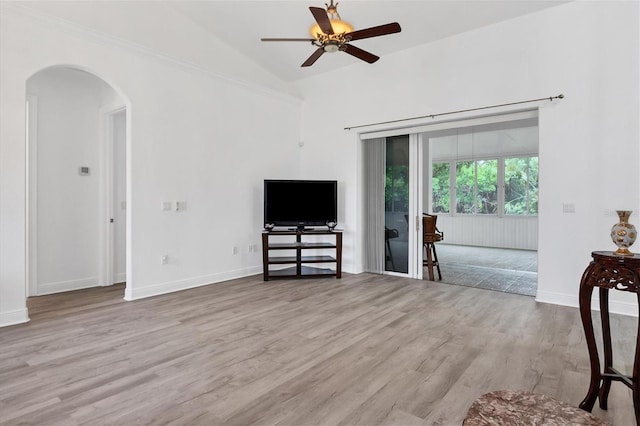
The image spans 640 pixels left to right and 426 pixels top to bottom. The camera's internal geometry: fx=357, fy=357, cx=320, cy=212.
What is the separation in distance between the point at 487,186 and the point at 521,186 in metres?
0.84

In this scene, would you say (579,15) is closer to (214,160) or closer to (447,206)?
(214,160)

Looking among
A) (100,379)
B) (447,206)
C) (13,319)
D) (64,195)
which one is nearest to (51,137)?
(64,195)

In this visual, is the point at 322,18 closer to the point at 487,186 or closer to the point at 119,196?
the point at 119,196

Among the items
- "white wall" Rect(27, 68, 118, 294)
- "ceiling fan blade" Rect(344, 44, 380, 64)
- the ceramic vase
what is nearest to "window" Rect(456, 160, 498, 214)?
"ceiling fan blade" Rect(344, 44, 380, 64)

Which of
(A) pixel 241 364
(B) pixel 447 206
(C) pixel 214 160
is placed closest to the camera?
(A) pixel 241 364

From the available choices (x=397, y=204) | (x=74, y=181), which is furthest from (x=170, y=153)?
(x=397, y=204)

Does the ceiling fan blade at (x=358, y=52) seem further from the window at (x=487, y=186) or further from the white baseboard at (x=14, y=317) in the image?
the window at (x=487, y=186)

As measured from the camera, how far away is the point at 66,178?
480cm

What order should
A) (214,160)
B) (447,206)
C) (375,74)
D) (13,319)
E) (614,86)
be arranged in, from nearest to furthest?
1. (13,319)
2. (614,86)
3. (214,160)
4. (375,74)
5. (447,206)

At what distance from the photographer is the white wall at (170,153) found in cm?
343

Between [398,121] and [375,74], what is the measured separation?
885 mm

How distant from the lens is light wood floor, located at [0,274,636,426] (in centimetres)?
203

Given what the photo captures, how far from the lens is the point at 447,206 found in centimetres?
1066

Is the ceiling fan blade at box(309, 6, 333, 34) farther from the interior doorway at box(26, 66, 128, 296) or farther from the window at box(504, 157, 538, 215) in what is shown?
the window at box(504, 157, 538, 215)
